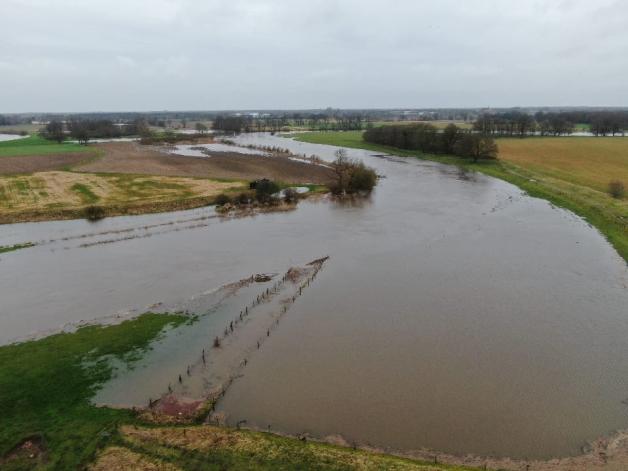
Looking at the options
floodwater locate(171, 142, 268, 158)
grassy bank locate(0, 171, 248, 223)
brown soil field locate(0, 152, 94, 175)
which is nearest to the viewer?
grassy bank locate(0, 171, 248, 223)

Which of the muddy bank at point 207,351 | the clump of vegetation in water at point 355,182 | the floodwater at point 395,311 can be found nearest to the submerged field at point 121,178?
the floodwater at point 395,311

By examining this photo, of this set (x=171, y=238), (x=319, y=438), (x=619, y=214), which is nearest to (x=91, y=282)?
(x=171, y=238)

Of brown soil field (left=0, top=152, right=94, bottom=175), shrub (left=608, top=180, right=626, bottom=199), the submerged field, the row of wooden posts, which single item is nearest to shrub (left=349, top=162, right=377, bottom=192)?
the submerged field

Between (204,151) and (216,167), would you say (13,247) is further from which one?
(204,151)

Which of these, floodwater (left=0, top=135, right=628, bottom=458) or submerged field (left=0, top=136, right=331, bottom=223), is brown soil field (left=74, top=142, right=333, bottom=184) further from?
floodwater (left=0, top=135, right=628, bottom=458)

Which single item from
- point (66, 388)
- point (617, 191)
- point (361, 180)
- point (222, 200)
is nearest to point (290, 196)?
point (222, 200)

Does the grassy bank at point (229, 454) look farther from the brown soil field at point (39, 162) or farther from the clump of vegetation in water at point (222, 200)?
the brown soil field at point (39, 162)

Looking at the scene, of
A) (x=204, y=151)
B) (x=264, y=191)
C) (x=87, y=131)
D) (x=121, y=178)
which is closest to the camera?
(x=264, y=191)
